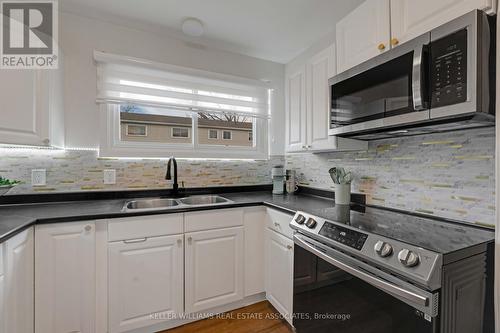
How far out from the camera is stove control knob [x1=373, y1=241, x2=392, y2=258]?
0.95 metres

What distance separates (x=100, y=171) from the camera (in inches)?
75.5

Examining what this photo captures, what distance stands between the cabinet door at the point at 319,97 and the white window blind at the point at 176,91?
70cm

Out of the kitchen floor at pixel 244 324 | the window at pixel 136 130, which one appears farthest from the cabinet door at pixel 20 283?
the window at pixel 136 130

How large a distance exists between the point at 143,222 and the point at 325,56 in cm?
180

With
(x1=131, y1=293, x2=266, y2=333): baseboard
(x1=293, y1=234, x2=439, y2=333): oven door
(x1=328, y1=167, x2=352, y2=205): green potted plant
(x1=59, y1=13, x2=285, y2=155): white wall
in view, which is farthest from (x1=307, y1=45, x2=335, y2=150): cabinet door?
(x1=131, y1=293, x2=266, y2=333): baseboard

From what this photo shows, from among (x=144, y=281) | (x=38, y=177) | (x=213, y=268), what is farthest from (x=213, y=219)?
(x=38, y=177)

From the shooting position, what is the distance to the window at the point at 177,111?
1.94 meters

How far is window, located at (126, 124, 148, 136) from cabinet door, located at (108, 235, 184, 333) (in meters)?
1.01

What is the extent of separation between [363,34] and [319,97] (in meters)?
0.54

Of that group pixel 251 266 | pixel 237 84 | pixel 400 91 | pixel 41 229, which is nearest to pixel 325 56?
pixel 400 91

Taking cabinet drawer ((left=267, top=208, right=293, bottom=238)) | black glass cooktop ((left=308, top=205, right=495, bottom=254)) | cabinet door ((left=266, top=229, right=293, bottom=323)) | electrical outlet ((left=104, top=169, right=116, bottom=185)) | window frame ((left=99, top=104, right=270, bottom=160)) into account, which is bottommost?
cabinet door ((left=266, top=229, right=293, bottom=323))

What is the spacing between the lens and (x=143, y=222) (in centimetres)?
154

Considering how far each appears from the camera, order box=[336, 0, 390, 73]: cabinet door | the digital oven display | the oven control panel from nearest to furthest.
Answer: the oven control panel → the digital oven display → box=[336, 0, 390, 73]: cabinet door

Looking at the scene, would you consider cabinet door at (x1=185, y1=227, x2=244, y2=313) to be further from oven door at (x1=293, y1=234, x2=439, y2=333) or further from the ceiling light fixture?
the ceiling light fixture
